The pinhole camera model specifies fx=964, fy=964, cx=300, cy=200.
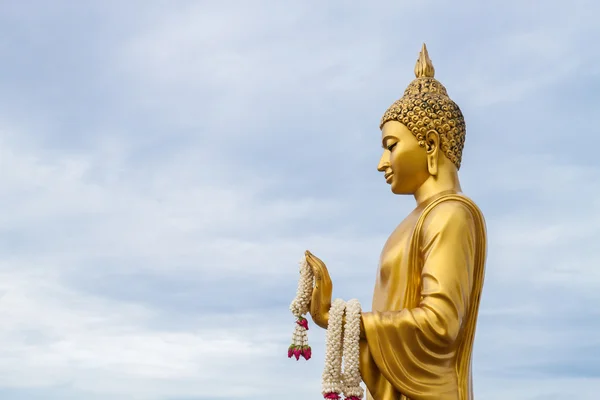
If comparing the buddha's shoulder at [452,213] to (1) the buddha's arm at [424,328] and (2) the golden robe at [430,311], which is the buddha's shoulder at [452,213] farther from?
(1) the buddha's arm at [424,328]

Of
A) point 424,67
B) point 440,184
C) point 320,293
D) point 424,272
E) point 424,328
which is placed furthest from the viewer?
point 424,67

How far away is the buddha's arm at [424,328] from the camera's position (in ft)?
21.4

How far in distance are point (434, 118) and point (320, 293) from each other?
1.72 m

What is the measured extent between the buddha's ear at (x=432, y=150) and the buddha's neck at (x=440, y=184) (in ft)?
0.18

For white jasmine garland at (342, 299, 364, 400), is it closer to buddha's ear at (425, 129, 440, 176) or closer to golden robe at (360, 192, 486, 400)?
golden robe at (360, 192, 486, 400)

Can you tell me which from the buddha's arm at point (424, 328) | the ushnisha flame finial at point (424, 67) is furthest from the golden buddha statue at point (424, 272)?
the ushnisha flame finial at point (424, 67)

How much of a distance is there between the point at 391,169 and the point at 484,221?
852 mm

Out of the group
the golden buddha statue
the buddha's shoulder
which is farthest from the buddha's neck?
the buddha's shoulder

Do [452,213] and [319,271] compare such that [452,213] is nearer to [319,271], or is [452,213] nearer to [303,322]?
[319,271]

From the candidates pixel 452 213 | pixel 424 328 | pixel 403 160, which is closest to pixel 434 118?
pixel 403 160

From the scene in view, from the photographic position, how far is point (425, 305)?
6.59 m

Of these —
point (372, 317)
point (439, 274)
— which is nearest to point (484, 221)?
point (439, 274)

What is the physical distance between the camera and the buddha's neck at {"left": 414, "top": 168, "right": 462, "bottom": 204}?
734 centimetres

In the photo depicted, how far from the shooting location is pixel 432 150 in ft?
24.1
